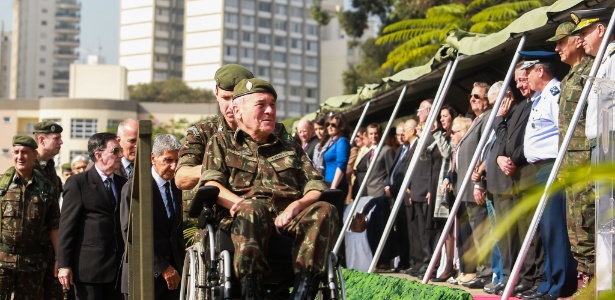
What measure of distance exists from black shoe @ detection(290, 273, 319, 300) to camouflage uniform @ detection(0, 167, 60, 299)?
4.68 meters

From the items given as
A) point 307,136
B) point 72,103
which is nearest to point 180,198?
point 307,136

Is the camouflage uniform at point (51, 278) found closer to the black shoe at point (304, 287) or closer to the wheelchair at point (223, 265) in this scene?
the wheelchair at point (223, 265)

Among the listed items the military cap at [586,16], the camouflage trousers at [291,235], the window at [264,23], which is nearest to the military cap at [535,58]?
the military cap at [586,16]

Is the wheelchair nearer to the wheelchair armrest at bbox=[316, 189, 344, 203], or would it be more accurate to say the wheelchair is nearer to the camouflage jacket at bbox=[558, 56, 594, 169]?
the wheelchair armrest at bbox=[316, 189, 344, 203]

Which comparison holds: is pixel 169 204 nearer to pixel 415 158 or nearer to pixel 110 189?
pixel 110 189

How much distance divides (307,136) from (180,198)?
758cm

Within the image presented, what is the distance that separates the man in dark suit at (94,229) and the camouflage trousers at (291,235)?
2.75m

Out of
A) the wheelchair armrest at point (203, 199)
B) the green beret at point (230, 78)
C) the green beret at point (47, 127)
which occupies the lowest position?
the wheelchair armrest at point (203, 199)

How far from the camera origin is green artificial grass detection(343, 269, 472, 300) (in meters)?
7.48

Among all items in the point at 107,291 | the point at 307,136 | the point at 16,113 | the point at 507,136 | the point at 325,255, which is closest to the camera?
the point at 325,255

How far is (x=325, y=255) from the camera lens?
5719 millimetres

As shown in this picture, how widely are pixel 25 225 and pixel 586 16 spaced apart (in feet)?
17.5

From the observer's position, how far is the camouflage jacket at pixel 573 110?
7.86 m

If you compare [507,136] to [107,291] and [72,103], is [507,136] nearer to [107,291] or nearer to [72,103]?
[107,291]
